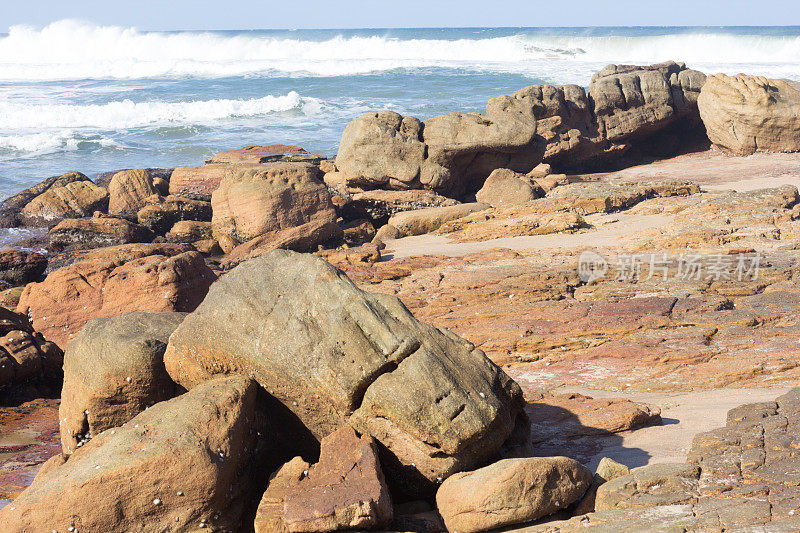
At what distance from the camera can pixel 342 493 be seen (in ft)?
12.7

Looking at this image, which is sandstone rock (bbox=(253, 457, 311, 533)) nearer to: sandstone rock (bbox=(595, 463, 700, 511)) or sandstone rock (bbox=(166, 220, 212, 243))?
sandstone rock (bbox=(595, 463, 700, 511))

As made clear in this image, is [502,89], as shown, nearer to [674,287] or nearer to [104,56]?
[674,287]

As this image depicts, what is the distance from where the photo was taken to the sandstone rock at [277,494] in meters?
3.95

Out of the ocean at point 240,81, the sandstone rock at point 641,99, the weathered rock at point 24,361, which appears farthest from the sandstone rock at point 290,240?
the ocean at point 240,81

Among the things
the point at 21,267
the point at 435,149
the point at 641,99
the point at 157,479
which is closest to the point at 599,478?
the point at 157,479

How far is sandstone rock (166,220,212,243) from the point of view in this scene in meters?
12.3

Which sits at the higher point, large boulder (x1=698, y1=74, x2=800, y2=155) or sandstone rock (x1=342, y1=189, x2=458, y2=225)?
large boulder (x1=698, y1=74, x2=800, y2=155)

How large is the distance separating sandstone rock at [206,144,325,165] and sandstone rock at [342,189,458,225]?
3.30 m

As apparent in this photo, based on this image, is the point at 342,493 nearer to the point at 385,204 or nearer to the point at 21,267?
the point at 21,267

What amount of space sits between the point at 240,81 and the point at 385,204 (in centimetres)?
3434

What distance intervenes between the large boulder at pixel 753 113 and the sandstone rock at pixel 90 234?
45.5 ft

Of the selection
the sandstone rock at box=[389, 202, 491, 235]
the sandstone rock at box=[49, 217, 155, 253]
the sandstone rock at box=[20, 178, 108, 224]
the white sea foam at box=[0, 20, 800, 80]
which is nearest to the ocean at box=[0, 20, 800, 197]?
the white sea foam at box=[0, 20, 800, 80]

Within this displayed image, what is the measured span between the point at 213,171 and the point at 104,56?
179 feet

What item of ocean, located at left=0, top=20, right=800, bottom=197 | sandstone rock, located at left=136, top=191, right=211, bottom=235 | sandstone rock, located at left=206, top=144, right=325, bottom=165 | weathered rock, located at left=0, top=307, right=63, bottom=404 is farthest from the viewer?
ocean, located at left=0, top=20, right=800, bottom=197
